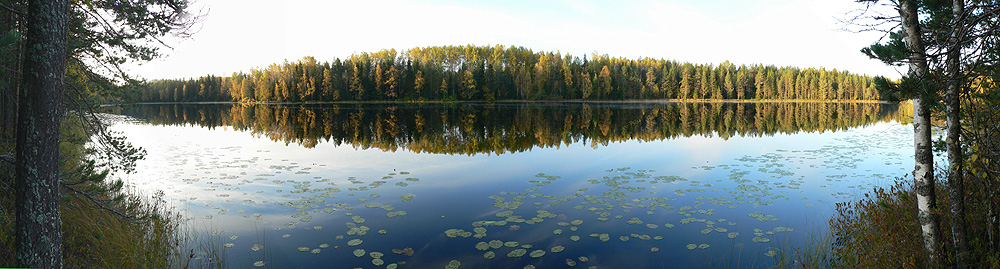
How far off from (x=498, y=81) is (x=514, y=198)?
8690 centimetres

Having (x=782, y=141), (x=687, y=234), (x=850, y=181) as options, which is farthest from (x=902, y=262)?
(x=782, y=141)

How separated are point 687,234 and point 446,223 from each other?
13.9ft

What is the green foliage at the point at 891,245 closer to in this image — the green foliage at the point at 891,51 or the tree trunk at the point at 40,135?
the green foliage at the point at 891,51

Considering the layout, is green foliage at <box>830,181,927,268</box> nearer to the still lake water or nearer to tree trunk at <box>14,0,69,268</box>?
the still lake water

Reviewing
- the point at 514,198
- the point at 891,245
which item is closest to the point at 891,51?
the point at 891,245

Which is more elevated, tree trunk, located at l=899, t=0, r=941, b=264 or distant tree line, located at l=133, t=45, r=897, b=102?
distant tree line, located at l=133, t=45, r=897, b=102

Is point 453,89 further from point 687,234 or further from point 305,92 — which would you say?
point 687,234

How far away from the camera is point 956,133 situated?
4.95 m

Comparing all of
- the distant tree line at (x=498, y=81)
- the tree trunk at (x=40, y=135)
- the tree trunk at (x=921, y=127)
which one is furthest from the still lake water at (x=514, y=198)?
the distant tree line at (x=498, y=81)

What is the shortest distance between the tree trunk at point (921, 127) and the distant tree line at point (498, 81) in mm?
84637

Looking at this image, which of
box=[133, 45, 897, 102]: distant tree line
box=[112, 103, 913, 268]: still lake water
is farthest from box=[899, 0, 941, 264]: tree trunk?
box=[133, 45, 897, 102]: distant tree line

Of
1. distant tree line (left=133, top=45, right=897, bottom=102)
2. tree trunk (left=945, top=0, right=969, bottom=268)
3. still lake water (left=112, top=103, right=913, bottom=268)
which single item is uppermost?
distant tree line (left=133, top=45, right=897, bottom=102)

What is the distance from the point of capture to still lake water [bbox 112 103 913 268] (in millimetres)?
7438

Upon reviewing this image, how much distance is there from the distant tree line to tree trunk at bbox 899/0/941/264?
84.6m
